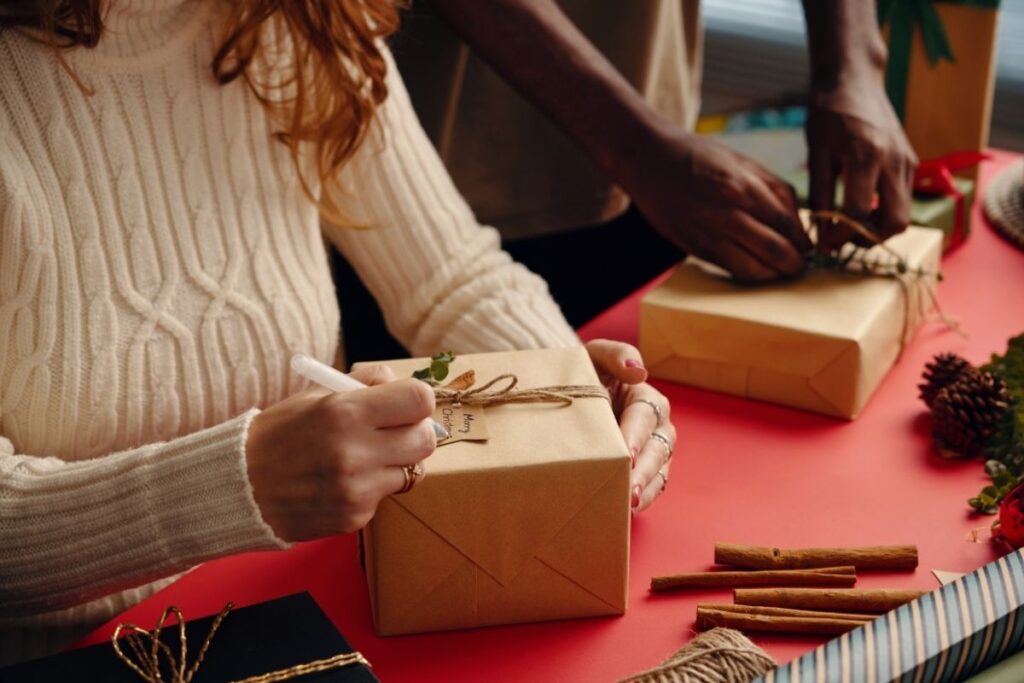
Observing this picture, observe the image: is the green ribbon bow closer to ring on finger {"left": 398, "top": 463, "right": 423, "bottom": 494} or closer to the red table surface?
the red table surface

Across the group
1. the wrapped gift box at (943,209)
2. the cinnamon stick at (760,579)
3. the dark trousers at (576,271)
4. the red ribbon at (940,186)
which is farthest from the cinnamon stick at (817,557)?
the dark trousers at (576,271)

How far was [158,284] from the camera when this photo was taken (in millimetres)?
1021

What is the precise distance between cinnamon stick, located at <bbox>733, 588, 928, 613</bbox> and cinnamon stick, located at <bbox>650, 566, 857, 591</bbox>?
0.07 feet

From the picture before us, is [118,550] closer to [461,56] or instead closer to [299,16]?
[299,16]

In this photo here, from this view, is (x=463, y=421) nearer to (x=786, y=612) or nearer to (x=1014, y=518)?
(x=786, y=612)

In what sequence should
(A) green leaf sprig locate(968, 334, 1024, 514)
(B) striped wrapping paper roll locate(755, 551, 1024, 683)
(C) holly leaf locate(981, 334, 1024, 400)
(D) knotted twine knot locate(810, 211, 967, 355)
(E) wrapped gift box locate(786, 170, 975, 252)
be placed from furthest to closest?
(E) wrapped gift box locate(786, 170, 975, 252) → (D) knotted twine knot locate(810, 211, 967, 355) → (C) holly leaf locate(981, 334, 1024, 400) → (A) green leaf sprig locate(968, 334, 1024, 514) → (B) striped wrapping paper roll locate(755, 551, 1024, 683)

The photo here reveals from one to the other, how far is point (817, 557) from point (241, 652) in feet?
1.45

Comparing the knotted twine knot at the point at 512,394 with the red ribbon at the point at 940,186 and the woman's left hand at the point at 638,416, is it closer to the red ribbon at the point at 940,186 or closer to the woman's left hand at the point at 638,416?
the woman's left hand at the point at 638,416

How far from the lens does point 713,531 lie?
97cm

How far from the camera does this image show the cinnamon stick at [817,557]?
0.91 meters

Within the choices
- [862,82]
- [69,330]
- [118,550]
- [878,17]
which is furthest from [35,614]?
[878,17]

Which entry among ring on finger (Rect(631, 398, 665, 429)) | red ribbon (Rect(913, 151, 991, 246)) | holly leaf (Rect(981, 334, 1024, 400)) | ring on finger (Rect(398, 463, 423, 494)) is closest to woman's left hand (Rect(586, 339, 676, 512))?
ring on finger (Rect(631, 398, 665, 429))

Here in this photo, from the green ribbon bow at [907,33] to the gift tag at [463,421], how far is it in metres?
1.12

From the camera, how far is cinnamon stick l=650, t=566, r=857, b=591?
884mm
